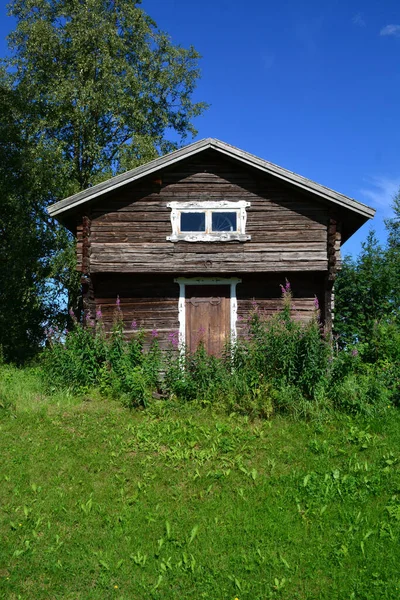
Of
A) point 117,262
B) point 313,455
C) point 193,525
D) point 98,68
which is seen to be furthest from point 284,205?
point 98,68

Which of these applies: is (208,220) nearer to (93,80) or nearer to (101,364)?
(101,364)

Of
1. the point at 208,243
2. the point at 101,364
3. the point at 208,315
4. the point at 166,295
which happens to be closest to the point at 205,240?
the point at 208,243

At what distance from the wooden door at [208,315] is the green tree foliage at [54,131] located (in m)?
7.90

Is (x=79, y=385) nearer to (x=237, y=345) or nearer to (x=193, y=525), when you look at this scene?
(x=237, y=345)

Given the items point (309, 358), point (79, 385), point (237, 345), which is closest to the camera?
point (309, 358)

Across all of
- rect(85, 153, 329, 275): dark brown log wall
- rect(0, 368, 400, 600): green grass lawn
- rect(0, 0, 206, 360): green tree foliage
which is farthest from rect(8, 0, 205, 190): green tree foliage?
rect(0, 368, 400, 600): green grass lawn

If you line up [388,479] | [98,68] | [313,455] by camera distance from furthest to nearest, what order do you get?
[98,68] < [313,455] < [388,479]

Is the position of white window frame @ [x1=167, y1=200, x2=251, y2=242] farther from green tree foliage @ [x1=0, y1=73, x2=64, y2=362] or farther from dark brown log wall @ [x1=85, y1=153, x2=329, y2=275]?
green tree foliage @ [x1=0, y1=73, x2=64, y2=362]

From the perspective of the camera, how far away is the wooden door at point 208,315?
14.1 metres

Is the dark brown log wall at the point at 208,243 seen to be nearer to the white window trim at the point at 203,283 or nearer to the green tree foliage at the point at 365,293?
the white window trim at the point at 203,283

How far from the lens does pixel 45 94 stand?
2212cm

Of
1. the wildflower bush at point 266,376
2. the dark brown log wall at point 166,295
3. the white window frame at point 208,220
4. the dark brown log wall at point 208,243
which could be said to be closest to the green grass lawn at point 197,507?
the wildflower bush at point 266,376

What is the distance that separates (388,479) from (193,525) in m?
2.67

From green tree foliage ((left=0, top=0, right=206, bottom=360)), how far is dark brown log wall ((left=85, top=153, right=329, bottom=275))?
7.21 metres
